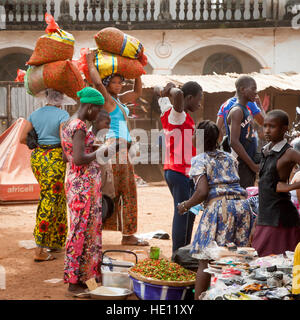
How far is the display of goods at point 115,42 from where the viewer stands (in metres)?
5.30

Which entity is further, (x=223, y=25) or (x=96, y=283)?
(x=223, y=25)

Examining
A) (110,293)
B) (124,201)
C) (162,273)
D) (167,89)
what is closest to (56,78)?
(167,89)

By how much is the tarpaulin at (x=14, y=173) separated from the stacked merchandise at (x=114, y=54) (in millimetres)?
4351

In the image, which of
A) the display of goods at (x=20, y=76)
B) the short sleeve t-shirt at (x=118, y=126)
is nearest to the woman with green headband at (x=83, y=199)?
the short sleeve t-shirt at (x=118, y=126)

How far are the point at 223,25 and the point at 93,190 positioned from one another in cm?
1476

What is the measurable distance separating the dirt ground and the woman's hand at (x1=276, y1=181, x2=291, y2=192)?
1.41 metres

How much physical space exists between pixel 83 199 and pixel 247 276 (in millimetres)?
1621

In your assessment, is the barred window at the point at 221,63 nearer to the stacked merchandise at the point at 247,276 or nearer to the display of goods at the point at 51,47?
the display of goods at the point at 51,47

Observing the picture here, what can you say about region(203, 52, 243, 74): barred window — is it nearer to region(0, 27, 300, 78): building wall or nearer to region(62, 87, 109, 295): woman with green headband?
region(0, 27, 300, 78): building wall

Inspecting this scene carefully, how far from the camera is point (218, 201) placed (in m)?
3.78
